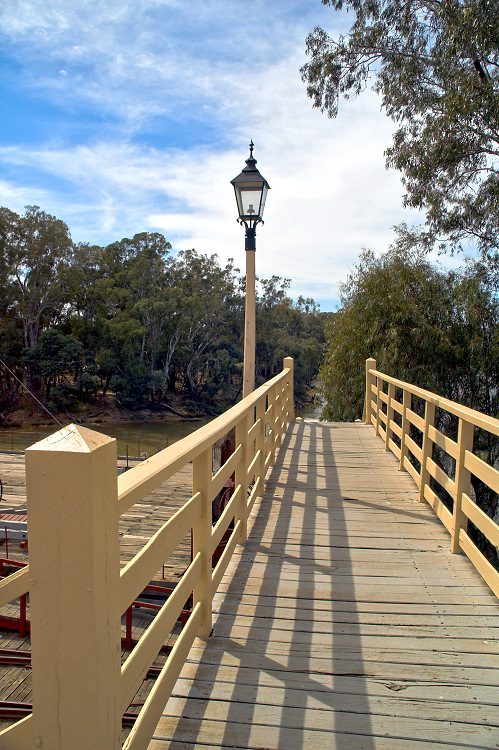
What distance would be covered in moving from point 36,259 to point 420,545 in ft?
127

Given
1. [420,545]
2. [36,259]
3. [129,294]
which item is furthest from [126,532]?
[129,294]

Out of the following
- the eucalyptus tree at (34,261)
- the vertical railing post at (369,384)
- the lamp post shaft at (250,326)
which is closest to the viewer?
the lamp post shaft at (250,326)

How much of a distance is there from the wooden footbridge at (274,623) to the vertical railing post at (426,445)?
0.10 feet

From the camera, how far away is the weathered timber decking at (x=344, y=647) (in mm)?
1877

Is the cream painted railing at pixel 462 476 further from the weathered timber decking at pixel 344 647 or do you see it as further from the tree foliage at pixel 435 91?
the tree foliage at pixel 435 91

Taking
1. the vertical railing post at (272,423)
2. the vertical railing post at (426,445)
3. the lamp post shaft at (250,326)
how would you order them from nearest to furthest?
the vertical railing post at (426,445) < the lamp post shaft at (250,326) < the vertical railing post at (272,423)

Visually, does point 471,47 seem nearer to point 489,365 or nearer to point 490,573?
point 489,365

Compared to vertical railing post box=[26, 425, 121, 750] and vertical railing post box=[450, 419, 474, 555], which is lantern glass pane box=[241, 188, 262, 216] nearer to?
vertical railing post box=[450, 419, 474, 555]

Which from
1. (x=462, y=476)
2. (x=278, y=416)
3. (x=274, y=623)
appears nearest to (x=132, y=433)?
(x=278, y=416)

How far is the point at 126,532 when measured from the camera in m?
12.4

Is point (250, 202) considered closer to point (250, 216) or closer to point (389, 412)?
point (250, 216)

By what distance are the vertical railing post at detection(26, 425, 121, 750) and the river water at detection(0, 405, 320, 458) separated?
28.3 m

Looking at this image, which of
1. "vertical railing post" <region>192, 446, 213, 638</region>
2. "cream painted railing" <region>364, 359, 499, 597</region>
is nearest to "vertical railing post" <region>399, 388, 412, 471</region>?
"cream painted railing" <region>364, 359, 499, 597</region>

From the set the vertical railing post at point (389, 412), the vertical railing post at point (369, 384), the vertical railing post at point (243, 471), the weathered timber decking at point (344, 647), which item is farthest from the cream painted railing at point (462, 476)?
the vertical railing post at point (369, 384)
